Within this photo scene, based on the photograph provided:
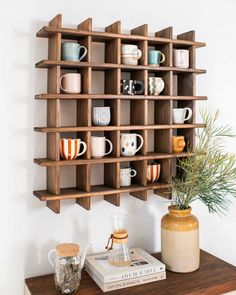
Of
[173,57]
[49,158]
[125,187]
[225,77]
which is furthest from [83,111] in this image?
[225,77]

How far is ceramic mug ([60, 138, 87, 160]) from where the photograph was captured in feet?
5.05

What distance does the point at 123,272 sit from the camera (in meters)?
1.53

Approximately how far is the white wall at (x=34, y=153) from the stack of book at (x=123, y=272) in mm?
166

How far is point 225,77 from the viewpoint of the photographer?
2.06m

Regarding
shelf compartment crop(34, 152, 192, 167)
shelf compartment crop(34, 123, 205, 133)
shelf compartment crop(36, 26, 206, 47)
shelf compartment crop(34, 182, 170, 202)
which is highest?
shelf compartment crop(36, 26, 206, 47)

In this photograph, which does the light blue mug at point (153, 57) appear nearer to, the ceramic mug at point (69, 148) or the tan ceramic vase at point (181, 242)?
the ceramic mug at point (69, 148)

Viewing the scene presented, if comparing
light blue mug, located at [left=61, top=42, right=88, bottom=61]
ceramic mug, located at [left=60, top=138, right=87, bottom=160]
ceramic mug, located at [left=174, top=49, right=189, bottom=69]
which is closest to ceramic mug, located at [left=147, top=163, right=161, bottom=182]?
ceramic mug, located at [left=60, top=138, right=87, bottom=160]

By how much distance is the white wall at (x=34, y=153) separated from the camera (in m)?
1.57

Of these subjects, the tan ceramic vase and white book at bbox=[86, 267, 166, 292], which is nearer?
white book at bbox=[86, 267, 166, 292]

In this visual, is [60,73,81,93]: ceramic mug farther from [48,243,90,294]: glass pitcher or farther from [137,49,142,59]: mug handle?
[48,243,90,294]: glass pitcher

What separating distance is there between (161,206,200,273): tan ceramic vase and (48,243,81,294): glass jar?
0.42 meters

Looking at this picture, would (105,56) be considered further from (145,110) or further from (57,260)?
(57,260)

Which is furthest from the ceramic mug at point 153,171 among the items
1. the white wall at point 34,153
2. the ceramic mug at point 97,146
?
the ceramic mug at point 97,146

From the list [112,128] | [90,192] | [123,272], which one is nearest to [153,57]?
[112,128]
